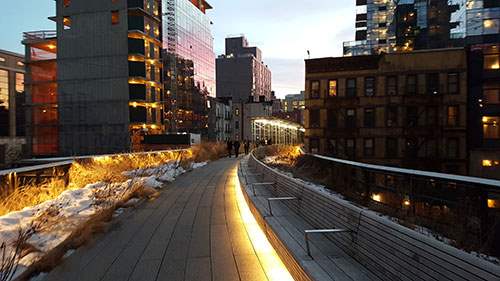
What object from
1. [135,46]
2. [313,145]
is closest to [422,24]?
[313,145]

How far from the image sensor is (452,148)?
3647 cm

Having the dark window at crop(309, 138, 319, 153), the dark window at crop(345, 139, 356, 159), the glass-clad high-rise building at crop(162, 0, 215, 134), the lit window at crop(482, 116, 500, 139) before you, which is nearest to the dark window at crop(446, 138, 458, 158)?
the lit window at crop(482, 116, 500, 139)

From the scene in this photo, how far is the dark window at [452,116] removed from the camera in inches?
1427

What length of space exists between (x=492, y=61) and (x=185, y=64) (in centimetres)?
6433

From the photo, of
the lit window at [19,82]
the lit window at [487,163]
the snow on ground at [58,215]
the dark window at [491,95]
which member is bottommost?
the lit window at [487,163]

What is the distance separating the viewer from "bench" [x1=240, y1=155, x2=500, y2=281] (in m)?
2.56

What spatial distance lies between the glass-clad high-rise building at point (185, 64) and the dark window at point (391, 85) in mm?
46370

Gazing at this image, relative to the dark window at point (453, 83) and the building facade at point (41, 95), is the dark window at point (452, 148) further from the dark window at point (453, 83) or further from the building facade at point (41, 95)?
the building facade at point (41, 95)

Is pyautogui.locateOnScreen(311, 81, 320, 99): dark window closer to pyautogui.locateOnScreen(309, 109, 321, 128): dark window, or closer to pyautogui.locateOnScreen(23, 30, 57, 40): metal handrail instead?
pyautogui.locateOnScreen(309, 109, 321, 128): dark window

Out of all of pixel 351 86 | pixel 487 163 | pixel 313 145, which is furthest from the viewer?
pixel 313 145

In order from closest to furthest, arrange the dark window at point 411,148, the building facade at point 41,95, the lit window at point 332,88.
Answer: the dark window at point 411,148 → the lit window at point 332,88 → the building facade at point 41,95

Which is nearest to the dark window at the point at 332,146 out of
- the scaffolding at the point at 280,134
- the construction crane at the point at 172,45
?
the scaffolding at the point at 280,134

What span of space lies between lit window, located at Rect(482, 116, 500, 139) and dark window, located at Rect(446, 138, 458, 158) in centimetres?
391

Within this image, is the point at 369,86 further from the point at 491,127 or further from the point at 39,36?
the point at 39,36
